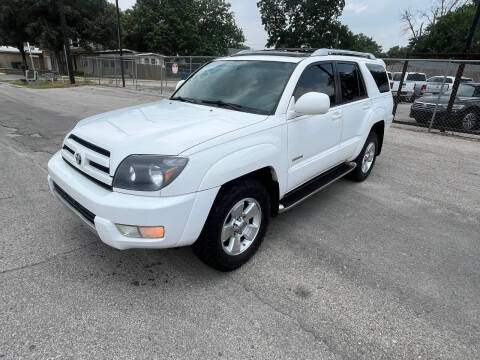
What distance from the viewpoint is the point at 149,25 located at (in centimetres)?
5131

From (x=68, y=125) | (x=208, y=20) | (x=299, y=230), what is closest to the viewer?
(x=299, y=230)

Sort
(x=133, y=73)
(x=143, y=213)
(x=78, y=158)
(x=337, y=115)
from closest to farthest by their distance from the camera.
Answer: (x=143, y=213) → (x=78, y=158) → (x=337, y=115) → (x=133, y=73)

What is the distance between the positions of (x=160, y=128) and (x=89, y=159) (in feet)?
1.96

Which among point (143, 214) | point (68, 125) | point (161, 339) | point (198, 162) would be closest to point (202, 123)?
point (198, 162)

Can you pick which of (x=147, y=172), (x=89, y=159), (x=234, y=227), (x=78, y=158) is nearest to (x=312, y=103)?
(x=234, y=227)

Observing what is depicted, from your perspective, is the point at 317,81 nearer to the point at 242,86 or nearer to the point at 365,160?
the point at 242,86

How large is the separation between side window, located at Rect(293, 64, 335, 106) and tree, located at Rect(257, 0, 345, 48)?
53.5m

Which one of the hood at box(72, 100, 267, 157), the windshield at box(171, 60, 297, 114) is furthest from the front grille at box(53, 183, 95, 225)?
the windshield at box(171, 60, 297, 114)

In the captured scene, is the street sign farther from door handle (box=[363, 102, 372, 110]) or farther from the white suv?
door handle (box=[363, 102, 372, 110])

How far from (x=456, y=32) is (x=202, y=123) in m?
48.1

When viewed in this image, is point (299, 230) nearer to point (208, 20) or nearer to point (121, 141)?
point (121, 141)

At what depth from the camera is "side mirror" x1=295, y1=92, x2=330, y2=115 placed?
9.41ft

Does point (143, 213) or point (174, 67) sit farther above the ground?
point (174, 67)

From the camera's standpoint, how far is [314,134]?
3.45 meters
